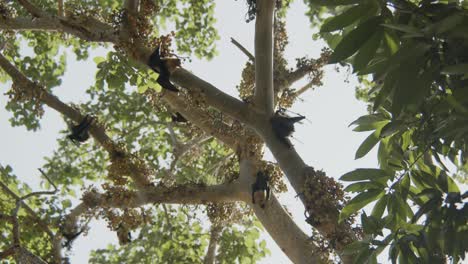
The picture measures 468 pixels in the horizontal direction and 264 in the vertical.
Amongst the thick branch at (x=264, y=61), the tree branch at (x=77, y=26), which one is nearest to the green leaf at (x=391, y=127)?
the thick branch at (x=264, y=61)

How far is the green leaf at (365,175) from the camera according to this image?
2740 millimetres

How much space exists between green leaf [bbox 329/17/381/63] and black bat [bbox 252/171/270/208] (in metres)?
2.41

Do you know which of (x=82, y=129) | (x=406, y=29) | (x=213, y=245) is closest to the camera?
(x=406, y=29)

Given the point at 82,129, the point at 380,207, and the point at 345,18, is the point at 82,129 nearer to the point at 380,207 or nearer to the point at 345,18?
the point at 380,207

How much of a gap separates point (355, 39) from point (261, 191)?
2455mm

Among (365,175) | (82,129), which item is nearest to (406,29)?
(365,175)

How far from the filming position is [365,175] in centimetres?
276

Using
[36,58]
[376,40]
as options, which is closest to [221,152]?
[36,58]

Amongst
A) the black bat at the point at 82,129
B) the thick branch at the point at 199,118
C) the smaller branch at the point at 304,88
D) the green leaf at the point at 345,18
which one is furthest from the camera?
the smaller branch at the point at 304,88

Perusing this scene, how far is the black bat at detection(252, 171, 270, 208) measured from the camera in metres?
4.46

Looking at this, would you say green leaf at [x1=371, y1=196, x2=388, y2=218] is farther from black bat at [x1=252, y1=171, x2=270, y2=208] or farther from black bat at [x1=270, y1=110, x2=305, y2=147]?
black bat at [x1=252, y1=171, x2=270, y2=208]

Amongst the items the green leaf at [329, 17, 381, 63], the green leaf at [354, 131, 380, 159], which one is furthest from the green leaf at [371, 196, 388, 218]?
the green leaf at [329, 17, 381, 63]

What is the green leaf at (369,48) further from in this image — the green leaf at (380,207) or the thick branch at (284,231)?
the thick branch at (284,231)

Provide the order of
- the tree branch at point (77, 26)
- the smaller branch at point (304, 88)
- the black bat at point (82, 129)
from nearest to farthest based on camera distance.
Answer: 1. the tree branch at point (77, 26)
2. the black bat at point (82, 129)
3. the smaller branch at point (304, 88)
